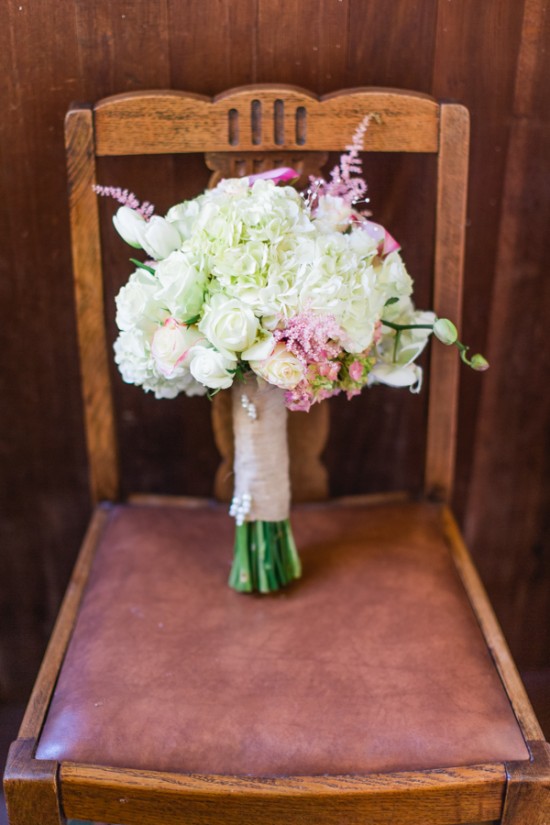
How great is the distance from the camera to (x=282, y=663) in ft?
3.11

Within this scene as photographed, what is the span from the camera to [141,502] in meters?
1.24

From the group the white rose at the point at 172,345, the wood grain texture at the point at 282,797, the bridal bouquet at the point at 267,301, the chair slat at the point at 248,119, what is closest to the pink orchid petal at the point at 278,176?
the bridal bouquet at the point at 267,301

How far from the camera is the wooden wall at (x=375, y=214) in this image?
3.74 feet

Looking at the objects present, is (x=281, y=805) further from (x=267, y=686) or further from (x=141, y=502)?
(x=141, y=502)

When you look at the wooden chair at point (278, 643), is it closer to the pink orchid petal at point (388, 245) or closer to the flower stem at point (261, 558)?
the flower stem at point (261, 558)

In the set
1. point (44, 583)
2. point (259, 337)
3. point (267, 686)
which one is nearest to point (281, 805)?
point (267, 686)

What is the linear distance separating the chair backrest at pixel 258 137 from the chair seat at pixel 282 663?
33 centimetres

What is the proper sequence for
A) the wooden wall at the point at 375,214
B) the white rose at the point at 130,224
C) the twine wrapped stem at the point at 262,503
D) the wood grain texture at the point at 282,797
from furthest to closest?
1. the wooden wall at the point at 375,214
2. the twine wrapped stem at the point at 262,503
3. the white rose at the point at 130,224
4. the wood grain texture at the point at 282,797

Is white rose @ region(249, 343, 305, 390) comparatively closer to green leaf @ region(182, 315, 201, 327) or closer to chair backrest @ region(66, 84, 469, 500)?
green leaf @ region(182, 315, 201, 327)

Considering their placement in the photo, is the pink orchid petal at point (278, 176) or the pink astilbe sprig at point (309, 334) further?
the pink orchid petal at point (278, 176)

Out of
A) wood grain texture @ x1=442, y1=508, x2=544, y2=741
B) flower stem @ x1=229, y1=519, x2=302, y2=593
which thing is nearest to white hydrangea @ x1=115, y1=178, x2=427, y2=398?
flower stem @ x1=229, y1=519, x2=302, y2=593

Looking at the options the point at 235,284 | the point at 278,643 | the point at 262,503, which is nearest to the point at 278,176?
the point at 235,284

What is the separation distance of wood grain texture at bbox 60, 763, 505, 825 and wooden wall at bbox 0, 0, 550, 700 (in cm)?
65

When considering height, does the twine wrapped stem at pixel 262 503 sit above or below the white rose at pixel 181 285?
below
